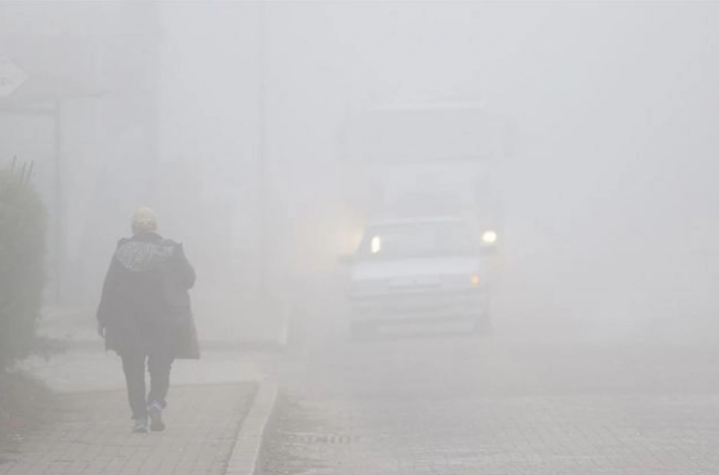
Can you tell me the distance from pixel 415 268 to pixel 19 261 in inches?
454

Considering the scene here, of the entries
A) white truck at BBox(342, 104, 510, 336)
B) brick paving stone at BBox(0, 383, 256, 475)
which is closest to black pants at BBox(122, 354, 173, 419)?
brick paving stone at BBox(0, 383, 256, 475)

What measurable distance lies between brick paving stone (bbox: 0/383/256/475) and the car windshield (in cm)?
976

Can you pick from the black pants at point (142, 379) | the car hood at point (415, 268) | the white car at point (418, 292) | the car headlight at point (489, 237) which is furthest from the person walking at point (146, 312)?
the car headlight at point (489, 237)

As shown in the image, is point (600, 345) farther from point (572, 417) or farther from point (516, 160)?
point (516, 160)

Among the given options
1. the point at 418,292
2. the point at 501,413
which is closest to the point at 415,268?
the point at 418,292

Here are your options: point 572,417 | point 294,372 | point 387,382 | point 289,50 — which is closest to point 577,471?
point 572,417

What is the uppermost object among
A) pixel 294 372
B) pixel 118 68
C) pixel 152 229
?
pixel 118 68

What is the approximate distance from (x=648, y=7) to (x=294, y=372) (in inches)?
1075

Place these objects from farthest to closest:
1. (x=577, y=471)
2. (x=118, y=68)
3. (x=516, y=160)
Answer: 1. (x=516, y=160)
2. (x=118, y=68)
3. (x=577, y=471)

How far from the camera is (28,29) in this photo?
2659 centimetres

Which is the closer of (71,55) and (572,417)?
(572,417)

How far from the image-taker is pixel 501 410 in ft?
44.8

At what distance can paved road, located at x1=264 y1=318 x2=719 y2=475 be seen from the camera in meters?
11.0

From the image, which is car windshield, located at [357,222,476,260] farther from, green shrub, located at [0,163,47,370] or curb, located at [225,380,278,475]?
green shrub, located at [0,163,47,370]
